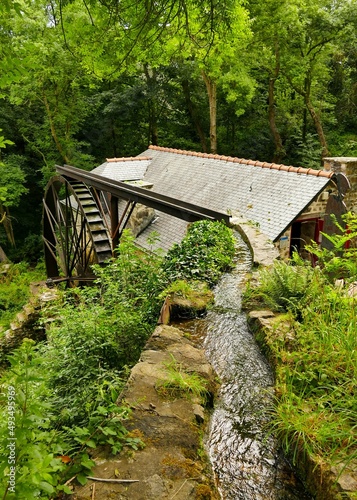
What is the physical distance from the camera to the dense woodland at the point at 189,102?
1385 centimetres

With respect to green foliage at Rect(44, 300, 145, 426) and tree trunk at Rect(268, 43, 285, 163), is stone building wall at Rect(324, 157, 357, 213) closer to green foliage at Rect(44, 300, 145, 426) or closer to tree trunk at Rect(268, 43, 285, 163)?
green foliage at Rect(44, 300, 145, 426)

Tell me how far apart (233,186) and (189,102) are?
1125cm

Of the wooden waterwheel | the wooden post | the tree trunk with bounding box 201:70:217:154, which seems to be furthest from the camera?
the tree trunk with bounding box 201:70:217:154

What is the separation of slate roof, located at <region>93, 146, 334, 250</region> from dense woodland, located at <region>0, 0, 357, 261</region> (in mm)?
3180

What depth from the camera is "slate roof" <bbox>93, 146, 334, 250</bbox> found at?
332 inches

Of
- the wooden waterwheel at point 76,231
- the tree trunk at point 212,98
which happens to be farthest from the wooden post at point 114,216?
the tree trunk at point 212,98

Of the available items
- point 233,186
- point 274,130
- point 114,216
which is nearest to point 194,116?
point 274,130

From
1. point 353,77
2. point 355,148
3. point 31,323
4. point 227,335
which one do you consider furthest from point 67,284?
A: point 353,77

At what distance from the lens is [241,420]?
2.41 m

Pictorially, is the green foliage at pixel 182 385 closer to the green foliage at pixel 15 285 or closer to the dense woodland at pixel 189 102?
the dense woodland at pixel 189 102

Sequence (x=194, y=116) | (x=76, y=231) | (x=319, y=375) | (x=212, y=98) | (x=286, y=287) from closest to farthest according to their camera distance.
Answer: (x=319, y=375)
(x=286, y=287)
(x=76, y=231)
(x=212, y=98)
(x=194, y=116)

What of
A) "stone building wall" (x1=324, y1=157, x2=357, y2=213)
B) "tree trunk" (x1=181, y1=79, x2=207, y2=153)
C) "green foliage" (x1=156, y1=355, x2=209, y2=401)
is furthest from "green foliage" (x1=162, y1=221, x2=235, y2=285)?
"tree trunk" (x1=181, y1=79, x2=207, y2=153)

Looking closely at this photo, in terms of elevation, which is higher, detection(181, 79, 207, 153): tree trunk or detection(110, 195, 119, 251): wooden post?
detection(181, 79, 207, 153): tree trunk

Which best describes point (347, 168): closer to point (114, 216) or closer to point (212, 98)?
point (114, 216)
